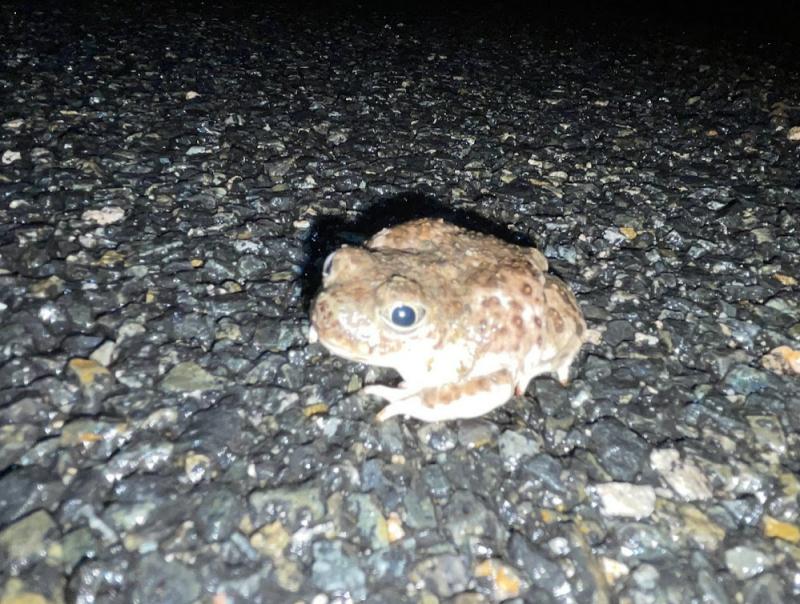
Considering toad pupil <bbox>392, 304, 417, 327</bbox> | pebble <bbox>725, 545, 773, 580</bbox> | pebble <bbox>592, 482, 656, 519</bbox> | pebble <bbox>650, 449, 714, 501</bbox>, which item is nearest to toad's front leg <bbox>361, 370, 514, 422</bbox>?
toad pupil <bbox>392, 304, 417, 327</bbox>

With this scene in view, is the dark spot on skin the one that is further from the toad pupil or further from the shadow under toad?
the shadow under toad

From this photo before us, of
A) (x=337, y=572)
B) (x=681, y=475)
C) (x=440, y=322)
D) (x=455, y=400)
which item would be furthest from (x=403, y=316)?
(x=681, y=475)

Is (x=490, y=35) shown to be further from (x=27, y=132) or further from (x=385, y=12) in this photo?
(x=27, y=132)

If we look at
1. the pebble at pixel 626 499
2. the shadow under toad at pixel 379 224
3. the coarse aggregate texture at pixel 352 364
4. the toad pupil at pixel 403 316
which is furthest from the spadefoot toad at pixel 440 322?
the shadow under toad at pixel 379 224

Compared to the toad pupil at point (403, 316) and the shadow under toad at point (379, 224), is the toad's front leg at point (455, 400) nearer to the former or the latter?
the toad pupil at point (403, 316)

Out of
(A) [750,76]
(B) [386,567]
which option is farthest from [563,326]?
(A) [750,76]

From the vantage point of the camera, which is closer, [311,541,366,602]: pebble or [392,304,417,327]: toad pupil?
[311,541,366,602]: pebble
